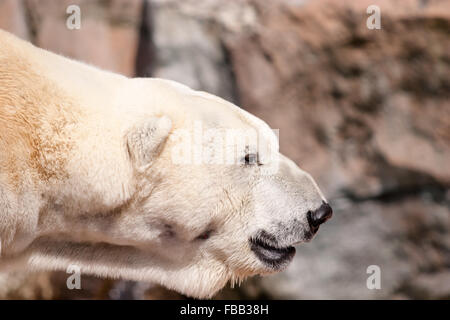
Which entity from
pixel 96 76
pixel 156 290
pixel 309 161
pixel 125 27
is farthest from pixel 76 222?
pixel 125 27

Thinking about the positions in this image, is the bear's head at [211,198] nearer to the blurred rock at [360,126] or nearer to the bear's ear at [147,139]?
the bear's ear at [147,139]

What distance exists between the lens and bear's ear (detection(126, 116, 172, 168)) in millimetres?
976

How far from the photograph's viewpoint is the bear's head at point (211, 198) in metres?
1.02

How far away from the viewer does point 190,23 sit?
7.95 feet

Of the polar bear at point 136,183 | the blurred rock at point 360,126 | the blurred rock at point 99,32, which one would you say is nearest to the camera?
the polar bear at point 136,183

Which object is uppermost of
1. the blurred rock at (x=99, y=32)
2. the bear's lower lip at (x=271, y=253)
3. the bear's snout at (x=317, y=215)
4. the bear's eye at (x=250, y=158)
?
the blurred rock at (x=99, y=32)

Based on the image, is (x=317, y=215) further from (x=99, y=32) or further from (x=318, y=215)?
(x=99, y=32)

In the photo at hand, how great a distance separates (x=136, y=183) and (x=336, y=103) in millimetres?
1521

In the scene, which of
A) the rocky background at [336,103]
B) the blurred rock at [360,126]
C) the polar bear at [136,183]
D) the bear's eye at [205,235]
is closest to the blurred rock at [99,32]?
the rocky background at [336,103]

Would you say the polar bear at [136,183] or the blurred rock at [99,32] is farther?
the blurred rock at [99,32]

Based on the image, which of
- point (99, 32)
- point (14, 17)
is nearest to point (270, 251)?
point (99, 32)

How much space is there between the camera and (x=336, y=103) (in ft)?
7.64
